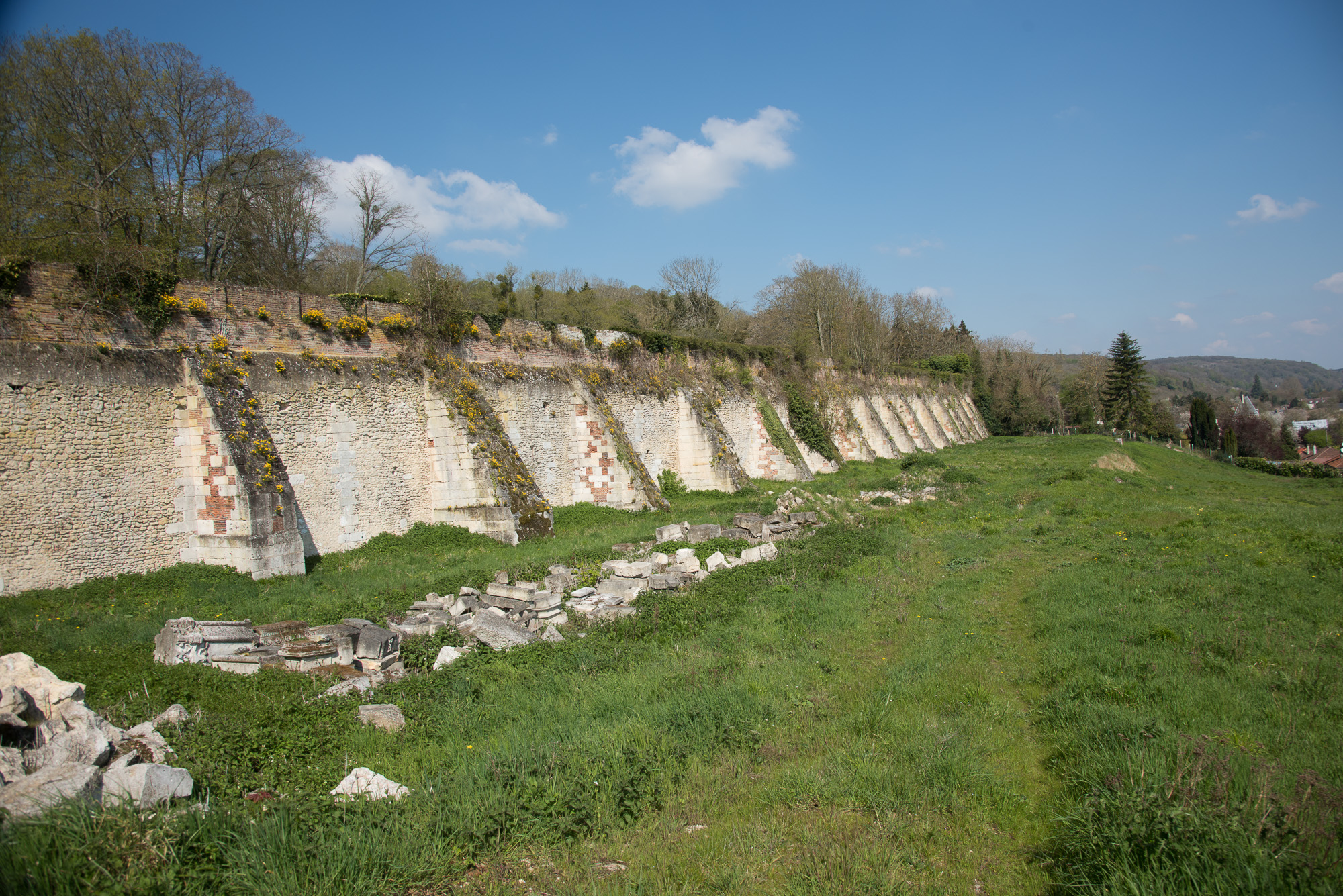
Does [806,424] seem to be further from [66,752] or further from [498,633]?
[66,752]

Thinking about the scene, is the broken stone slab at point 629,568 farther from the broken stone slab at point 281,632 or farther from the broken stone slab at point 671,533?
the broken stone slab at point 281,632

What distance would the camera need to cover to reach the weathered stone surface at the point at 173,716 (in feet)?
16.1

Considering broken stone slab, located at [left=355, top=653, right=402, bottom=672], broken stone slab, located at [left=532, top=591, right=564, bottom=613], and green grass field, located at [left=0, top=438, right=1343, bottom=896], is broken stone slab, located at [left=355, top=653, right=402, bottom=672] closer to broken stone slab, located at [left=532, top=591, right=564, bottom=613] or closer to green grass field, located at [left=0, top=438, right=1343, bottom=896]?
green grass field, located at [left=0, top=438, right=1343, bottom=896]

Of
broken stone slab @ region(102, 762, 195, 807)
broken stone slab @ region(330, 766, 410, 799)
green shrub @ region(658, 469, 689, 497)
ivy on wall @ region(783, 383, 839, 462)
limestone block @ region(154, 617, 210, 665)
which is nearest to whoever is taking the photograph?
broken stone slab @ region(102, 762, 195, 807)

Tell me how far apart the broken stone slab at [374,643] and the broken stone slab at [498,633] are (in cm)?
88

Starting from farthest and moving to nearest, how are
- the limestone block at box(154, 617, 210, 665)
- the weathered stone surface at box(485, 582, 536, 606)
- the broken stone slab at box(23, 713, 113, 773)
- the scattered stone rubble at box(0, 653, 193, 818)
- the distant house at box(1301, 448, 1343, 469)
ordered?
the distant house at box(1301, 448, 1343, 469), the weathered stone surface at box(485, 582, 536, 606), the limestone block at box(154, 617, 210, 665), the broken stone slab at box(23, 713, 113, 773), the scattered stone rubble at box(0, 653, 193, 818)

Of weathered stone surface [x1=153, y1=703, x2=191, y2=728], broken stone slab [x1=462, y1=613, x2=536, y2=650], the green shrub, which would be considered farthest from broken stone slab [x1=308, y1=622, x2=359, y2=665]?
the green shrub

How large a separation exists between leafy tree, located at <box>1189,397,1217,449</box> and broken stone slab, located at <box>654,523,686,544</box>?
64.6 metres

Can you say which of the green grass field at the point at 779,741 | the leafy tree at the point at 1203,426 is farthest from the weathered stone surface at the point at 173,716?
the leafy tree at the point at 1203,426

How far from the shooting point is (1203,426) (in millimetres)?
58125

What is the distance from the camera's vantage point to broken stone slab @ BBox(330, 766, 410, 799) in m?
4.12

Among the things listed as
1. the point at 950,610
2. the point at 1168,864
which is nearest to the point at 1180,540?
the point at 950,610

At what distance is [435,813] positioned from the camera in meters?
A: 3.91

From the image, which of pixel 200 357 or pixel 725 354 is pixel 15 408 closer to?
pixel 200 357
